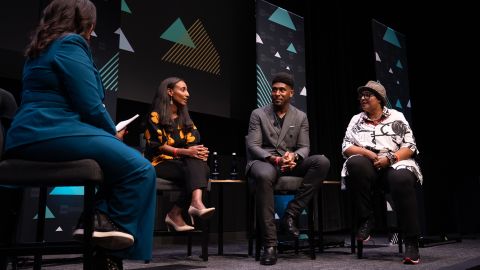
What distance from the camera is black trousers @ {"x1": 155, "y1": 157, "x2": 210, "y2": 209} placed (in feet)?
9.37

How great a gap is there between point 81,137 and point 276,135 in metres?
1.85

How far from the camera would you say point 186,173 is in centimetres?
289

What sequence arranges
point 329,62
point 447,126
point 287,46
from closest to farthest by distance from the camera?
point 287,46
point 329,62
point 447,126

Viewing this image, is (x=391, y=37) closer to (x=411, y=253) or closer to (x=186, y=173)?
(x=411, y=253)

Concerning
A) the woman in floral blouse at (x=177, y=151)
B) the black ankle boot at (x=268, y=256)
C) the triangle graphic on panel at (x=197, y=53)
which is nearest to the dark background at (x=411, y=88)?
the triangle graphic on panel at (x=197, y=53)

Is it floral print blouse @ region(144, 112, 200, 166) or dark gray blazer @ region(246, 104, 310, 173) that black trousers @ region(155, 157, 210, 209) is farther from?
dark gray blazer @ region(246, 104, 310, 173)

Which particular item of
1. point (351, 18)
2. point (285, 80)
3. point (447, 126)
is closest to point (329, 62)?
point (351, 18)

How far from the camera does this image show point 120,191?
1.55m

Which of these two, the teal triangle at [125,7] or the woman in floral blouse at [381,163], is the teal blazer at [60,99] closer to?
the woman in floral blouse at [381,163]

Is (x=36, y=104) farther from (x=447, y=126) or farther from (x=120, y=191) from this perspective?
(x=447, y=126)

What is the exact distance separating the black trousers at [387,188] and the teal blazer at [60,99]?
1.81 metres

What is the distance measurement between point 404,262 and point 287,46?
3148 mm

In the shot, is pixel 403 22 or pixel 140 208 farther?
pixel 403 22

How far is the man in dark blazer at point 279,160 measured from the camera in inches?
109
